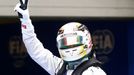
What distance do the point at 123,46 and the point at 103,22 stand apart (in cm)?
27

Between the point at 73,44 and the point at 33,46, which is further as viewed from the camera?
the point at 33,46

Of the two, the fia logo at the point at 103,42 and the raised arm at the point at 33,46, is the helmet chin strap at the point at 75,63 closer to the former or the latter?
the raised arm at the point at 33,46

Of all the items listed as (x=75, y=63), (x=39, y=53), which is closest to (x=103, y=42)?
(x=39, y=53)

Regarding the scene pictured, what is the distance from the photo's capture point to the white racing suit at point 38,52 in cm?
171

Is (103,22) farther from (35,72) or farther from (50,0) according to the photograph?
(50,0)

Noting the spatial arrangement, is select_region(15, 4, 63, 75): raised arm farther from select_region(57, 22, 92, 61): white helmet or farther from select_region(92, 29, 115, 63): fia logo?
select_region(92, 29, 115, 63): fia logo

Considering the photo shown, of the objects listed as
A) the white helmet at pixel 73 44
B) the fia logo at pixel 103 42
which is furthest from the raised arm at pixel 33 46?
the fia logo at pixel 103 42

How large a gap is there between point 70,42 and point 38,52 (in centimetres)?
21

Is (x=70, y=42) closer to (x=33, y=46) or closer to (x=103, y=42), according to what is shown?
(x=33, y=46)

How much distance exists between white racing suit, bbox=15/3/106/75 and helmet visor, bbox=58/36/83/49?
11 cm

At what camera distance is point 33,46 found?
1848 mm

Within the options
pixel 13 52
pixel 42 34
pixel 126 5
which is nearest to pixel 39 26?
pixel 42 34

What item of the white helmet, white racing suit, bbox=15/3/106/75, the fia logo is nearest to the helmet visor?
the white helmet

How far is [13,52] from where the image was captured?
306 centimetres
